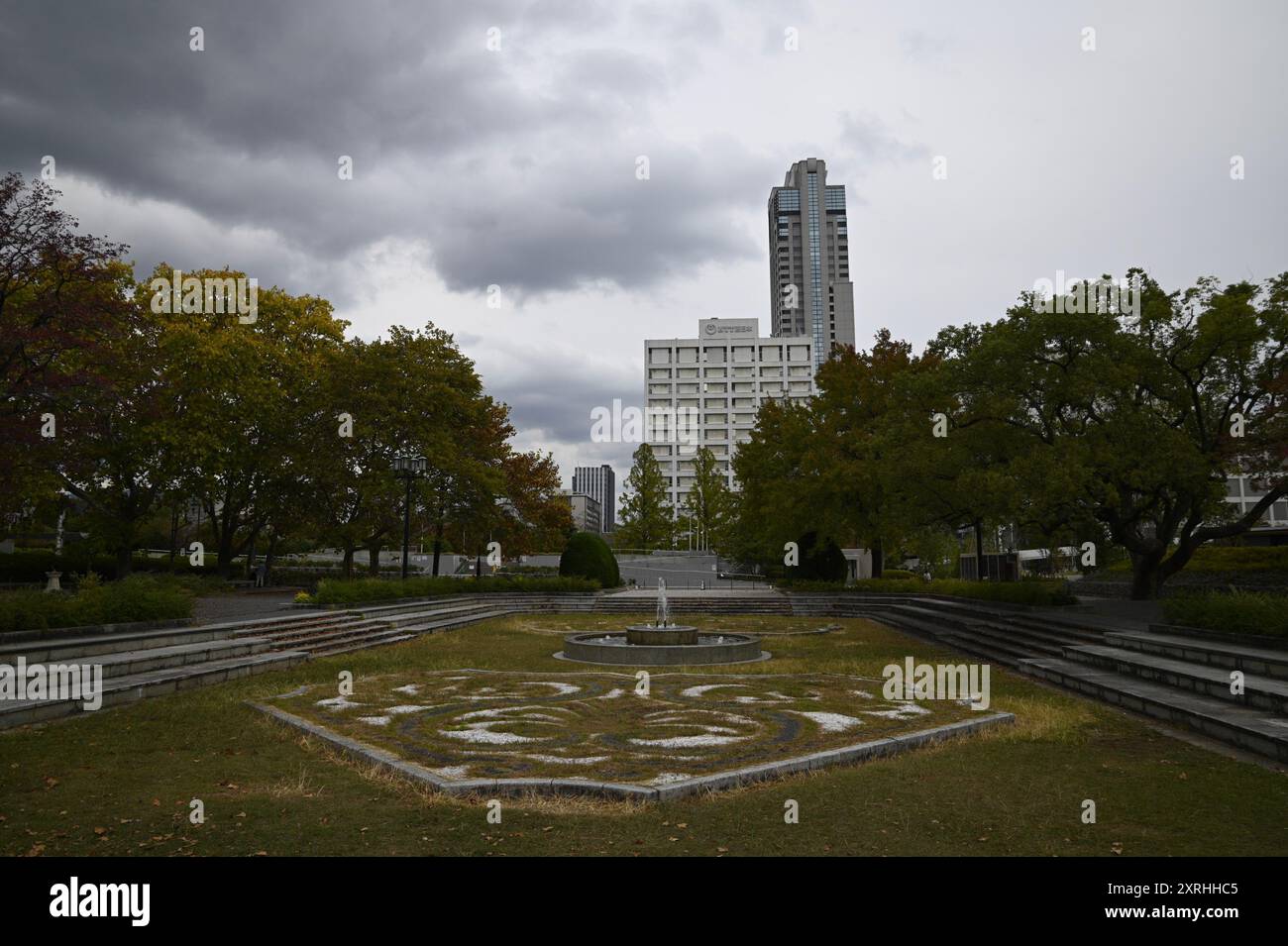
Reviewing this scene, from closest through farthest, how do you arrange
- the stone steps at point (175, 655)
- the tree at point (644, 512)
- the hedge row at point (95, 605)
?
the stone steps at point (175, 655), the hedge row at point (95, 605), the tree at point (644, 512)

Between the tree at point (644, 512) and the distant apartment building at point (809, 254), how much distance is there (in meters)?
87.7

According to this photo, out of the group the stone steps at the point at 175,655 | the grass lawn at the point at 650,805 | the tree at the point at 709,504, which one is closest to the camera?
the grass lawn at the point at 650,805

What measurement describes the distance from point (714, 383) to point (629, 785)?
99288 millimetres

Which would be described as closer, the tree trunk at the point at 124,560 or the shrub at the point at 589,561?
the tree trunk at the point at 124,560

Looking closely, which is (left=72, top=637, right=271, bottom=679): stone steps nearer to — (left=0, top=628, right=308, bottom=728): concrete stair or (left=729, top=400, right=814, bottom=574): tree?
(left=0, top=628, right=308, bottom=728): concrete stair

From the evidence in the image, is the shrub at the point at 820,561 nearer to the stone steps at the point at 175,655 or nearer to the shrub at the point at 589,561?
the shrub at the point at 589,561

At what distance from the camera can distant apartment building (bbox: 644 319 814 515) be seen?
10331 cm

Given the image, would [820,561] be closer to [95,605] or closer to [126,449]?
[126,449]

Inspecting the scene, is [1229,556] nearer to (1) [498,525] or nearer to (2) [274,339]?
(1) [498,525]

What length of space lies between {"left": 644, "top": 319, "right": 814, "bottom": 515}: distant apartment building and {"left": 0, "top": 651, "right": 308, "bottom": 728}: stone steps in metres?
89.2

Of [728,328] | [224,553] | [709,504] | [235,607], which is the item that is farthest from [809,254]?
[235,607]

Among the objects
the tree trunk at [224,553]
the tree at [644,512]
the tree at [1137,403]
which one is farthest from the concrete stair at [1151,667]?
the tree at [644,512]

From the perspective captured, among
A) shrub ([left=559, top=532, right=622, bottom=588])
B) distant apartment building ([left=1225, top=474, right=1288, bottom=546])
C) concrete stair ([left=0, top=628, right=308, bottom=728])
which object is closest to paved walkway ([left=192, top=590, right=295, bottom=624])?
concrete stair ([left=0, top=628, right=308, bottom=728])

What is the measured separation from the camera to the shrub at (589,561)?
3691cm
